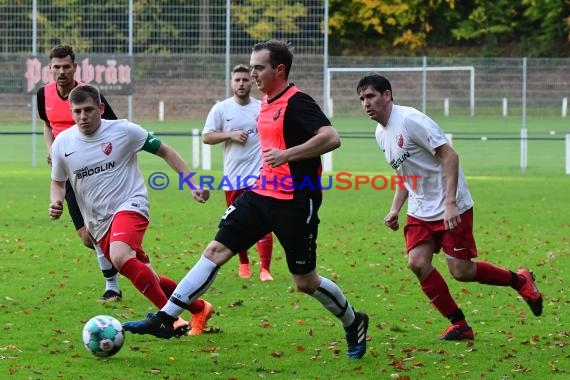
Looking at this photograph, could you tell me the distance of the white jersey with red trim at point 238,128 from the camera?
12.0 metres

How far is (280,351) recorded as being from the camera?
832 centimetres

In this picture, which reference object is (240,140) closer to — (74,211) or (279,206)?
(74,211)

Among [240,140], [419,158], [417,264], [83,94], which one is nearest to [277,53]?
[419,158]

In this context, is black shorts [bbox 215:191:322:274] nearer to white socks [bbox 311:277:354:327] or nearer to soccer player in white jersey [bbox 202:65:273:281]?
white socks [bbox 311:277:354:327]

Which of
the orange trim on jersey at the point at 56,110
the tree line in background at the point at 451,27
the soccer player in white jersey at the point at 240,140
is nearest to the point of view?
the orange trim on jersey at the point at 56,110

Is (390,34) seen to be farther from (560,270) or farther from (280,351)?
(280,351)

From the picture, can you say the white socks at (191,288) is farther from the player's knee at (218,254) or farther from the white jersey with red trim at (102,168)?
the white jersey with red trim at (102,168)

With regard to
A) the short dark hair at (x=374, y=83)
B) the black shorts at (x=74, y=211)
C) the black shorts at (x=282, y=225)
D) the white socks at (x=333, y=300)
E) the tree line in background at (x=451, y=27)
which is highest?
the tree line in background at (x=451, y=27)

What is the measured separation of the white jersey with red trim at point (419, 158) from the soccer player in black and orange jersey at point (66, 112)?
8.78 ft

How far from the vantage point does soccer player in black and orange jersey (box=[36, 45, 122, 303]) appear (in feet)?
33.9

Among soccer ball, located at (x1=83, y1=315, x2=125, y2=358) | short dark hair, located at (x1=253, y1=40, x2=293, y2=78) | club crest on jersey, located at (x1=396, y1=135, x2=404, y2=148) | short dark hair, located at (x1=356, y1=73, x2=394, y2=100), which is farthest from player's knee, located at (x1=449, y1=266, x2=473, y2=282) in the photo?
soccer ball, located at (x1=83, y1=315, x2=125, y2=358)

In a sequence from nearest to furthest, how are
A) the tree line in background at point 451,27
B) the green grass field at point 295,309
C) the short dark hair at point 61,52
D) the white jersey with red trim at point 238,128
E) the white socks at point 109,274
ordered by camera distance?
1. the green grass field at point 295,309
2. the short dark hair at point 61,52
3. the white socks at point 109,274
4. the white jersey with red trim at point 238,128
5. the tree line in background at point 451,27

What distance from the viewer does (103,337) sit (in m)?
7.80

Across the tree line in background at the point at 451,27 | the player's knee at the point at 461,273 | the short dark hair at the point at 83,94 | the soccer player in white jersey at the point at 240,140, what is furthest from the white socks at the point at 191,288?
the tree line in background at the point at 451,27
